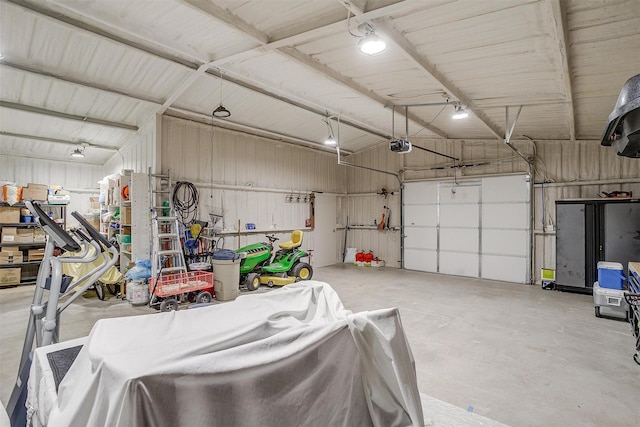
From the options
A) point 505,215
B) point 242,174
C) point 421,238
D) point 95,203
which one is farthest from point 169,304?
point 505,215

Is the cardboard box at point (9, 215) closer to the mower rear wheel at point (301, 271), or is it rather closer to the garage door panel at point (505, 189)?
the mower rear wheel at point (301, 271)

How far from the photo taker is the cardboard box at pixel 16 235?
6.71 metres

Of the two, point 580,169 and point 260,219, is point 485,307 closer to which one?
point 580,169

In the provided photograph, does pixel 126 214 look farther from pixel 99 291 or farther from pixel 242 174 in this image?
pixel 242 174

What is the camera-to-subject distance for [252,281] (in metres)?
6.43

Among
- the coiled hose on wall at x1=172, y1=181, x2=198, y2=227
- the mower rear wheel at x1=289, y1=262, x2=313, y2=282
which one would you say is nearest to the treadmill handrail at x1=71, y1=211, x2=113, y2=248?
the coiled hose on wall at x1=172, y1=181, x2=198, y2=227

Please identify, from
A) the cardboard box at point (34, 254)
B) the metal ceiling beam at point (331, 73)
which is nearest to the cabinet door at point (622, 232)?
the metal ceiling beam at point (331, 73)

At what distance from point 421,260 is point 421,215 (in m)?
1.28

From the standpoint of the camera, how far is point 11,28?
144 inches

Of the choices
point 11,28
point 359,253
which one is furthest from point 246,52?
point 359,253

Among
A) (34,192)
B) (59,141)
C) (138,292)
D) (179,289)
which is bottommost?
(138,292)

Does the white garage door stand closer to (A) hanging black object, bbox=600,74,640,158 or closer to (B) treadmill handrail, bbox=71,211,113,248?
(A) hanging black object, bbox=600,74,640,158

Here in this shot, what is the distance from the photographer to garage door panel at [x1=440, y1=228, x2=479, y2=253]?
8.30 meters

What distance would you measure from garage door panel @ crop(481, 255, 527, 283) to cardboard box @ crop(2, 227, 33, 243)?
10544 millimetres
